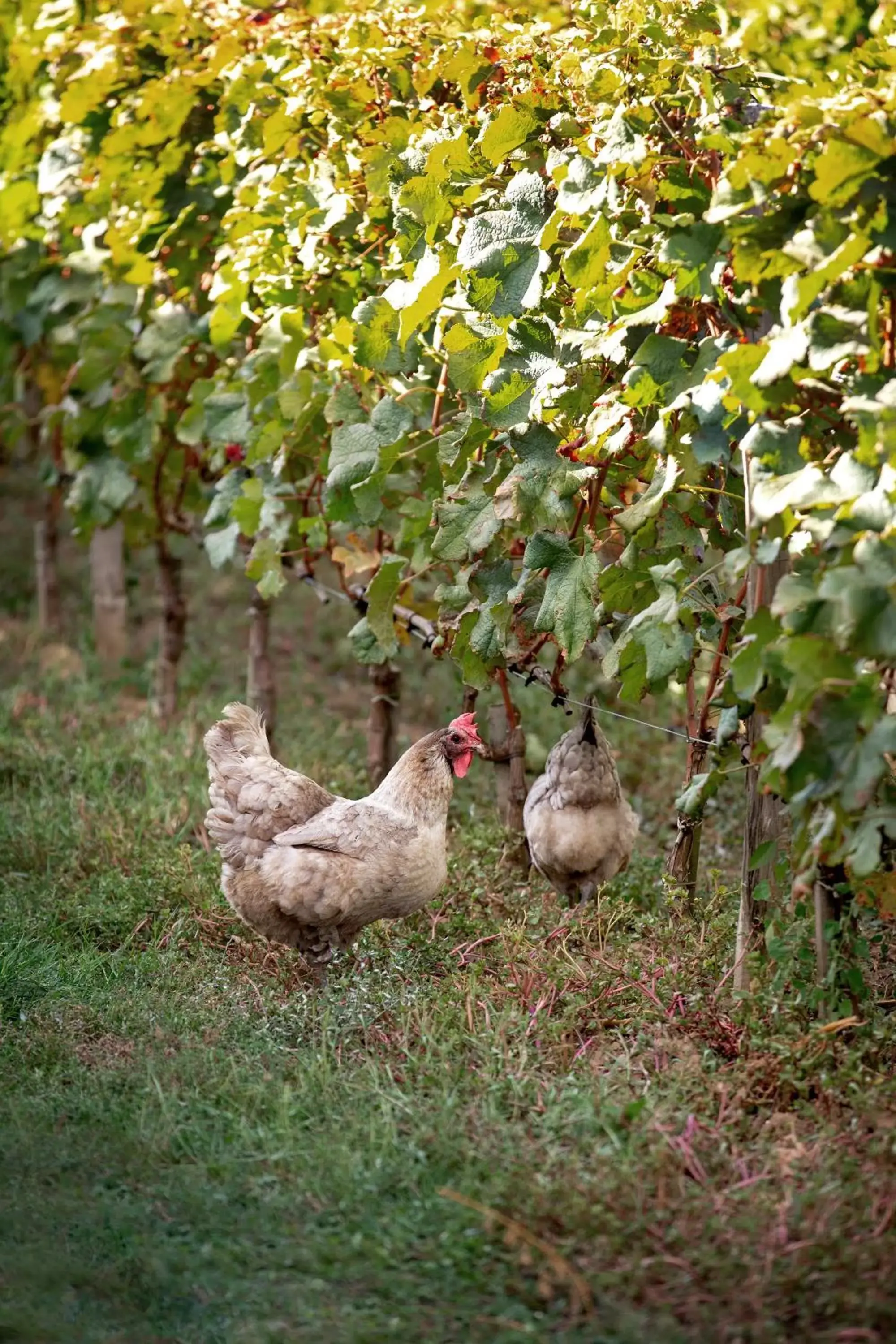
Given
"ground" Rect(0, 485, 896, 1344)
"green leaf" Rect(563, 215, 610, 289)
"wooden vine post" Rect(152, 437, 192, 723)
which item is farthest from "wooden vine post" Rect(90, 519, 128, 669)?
"green leaf" Rect(563, 215, 610, 289)

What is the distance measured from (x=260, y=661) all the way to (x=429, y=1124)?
3.22m

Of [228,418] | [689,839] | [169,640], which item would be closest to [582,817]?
[689,839]

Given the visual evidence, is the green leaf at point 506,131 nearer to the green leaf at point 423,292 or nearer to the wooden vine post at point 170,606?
the green leaf at point 423,292

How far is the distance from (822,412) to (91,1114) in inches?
92.2

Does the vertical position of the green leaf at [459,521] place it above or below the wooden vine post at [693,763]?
above

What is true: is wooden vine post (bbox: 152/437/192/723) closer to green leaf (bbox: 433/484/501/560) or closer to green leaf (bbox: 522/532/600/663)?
green leaf (bbox: 433/484/501/560)

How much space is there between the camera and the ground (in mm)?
2586

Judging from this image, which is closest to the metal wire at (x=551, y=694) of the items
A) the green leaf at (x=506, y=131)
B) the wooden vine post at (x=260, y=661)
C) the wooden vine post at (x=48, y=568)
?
the wooden vine post at (x=260, y=661)

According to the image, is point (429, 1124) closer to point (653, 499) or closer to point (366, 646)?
point (653, 499)

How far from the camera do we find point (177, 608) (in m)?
6.70

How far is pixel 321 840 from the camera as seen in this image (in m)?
4.03

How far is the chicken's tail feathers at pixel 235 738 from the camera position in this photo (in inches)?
169

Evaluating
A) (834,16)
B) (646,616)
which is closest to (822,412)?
(646,616)

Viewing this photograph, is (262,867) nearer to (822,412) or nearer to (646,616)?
(646,616)
